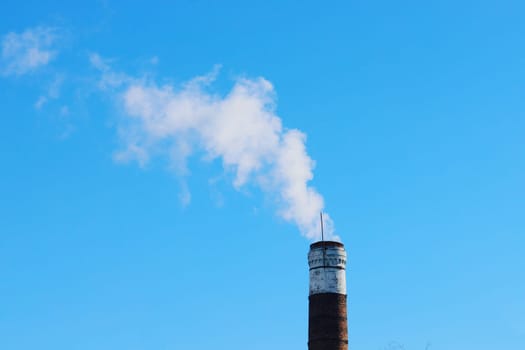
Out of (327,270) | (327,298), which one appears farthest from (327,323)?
(327,270)

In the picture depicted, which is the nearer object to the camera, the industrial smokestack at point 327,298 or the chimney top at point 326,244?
the industrial smokestack at point 327,298

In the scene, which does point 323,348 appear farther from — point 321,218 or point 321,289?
point 321,218

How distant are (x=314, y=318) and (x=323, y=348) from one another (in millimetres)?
1682

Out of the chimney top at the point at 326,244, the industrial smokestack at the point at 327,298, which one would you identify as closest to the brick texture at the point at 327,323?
the industrial smokestack at the point at 327,298

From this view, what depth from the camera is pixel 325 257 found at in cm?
4272

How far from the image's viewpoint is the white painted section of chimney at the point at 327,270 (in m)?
42.0

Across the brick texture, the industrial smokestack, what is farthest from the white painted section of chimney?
the brick texture

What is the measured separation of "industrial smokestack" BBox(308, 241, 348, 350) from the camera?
41.0m

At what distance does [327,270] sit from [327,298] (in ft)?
5.36

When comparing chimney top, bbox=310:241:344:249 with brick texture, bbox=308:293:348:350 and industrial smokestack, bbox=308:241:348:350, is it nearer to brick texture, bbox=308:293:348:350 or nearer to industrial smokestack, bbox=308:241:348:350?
industrial smokestack, bbox=308:241:348:350

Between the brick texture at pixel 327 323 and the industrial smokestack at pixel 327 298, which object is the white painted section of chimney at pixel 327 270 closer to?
the industrial smokestack at pixel 327 298

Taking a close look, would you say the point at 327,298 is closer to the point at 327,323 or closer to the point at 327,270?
the point at 327,323

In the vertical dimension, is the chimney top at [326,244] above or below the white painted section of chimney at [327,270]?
above

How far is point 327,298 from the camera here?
41.5m
